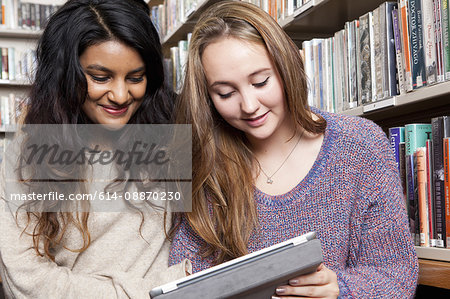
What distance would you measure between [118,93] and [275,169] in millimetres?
447

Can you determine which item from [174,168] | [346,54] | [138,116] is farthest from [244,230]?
[346,54]

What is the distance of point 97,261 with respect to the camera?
4.09 ft

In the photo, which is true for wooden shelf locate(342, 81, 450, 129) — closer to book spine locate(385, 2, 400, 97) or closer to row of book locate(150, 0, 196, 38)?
book spine locate(385, 2, 400, 97)

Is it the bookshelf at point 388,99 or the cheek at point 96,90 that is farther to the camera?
the cheek at point 96,90

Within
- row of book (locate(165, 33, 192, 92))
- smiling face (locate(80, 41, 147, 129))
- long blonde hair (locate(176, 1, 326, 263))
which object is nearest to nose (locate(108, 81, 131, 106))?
smiling face (locate(80, 41, 147, 129))

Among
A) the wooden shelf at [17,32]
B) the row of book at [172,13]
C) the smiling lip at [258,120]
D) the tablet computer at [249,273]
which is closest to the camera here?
the tablet computer at [249,273]

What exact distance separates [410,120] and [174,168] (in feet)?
2.61

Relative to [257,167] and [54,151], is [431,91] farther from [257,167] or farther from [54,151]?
[54,151]

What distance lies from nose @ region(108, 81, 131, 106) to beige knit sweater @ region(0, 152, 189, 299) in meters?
0.21

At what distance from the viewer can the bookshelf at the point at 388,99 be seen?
107 cm

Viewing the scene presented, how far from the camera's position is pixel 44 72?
135 cm

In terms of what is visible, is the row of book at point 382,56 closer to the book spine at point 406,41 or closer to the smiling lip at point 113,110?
the book spine at point 406,41

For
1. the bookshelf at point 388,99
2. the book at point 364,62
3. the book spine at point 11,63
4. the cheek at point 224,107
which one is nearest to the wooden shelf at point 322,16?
the bookshelf at point 388,99

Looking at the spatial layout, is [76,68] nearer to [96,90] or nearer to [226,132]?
[96,90]
